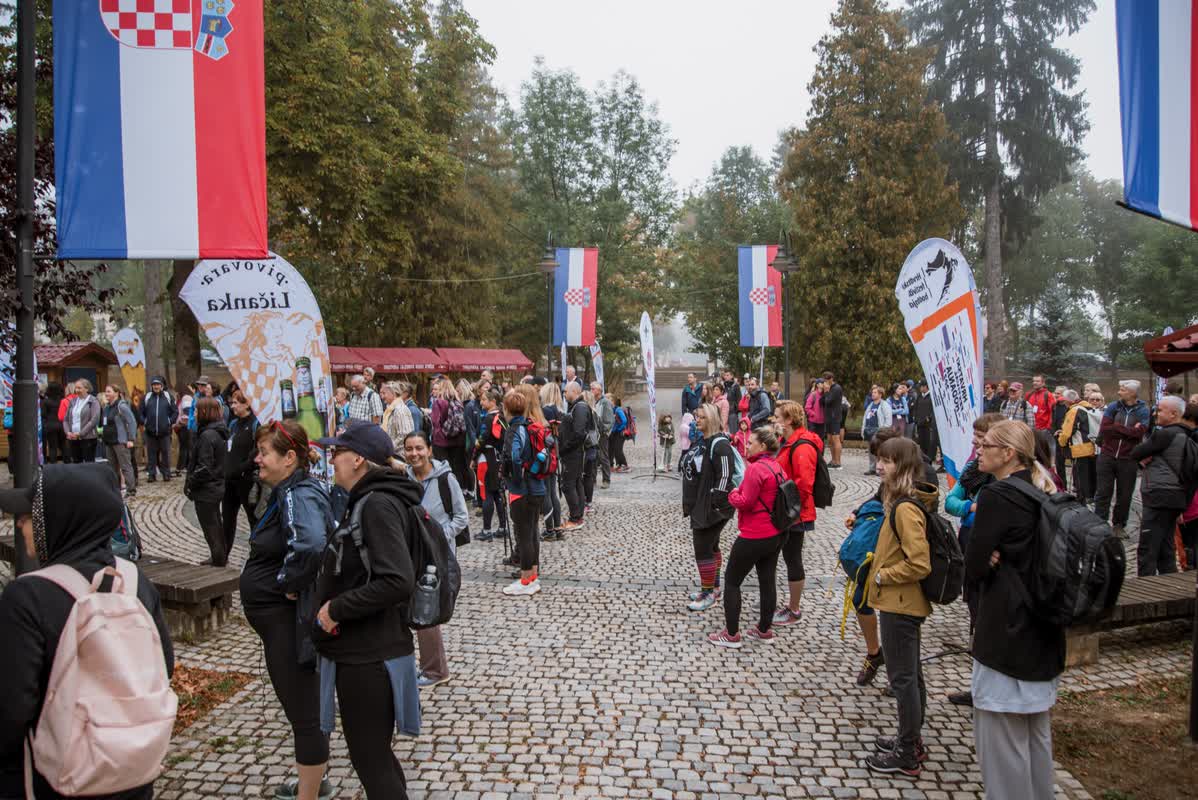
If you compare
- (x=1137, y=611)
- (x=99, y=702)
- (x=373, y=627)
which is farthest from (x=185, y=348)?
(x=1137, y=611)

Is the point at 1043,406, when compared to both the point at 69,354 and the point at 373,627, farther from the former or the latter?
the point at 69,354

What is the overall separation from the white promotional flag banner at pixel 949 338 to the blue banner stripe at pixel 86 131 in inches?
192

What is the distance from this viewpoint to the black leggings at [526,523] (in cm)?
739

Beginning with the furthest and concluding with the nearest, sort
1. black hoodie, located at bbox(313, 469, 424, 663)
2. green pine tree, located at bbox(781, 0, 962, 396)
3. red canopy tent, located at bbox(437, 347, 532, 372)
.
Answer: red canopy tent, located at bbox(437, 347, 532, 372) → green pine tree, located at bbox(781, 0, 962, 396) → black hoodie, located at bbox(313, 469, 424, 663)

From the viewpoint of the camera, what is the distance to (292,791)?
389cm

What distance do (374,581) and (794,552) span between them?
170 inches

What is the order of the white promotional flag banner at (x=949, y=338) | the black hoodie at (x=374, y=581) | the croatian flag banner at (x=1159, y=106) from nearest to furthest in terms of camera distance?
the black hoodie at (x=374, y=581) < the croatian flag banner at (x=1159, y=106) < the white promotional flag banner at (x=949, y=338)

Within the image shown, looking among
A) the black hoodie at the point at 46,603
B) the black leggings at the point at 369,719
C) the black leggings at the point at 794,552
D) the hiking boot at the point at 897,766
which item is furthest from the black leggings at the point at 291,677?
the black leggings at the point at 794,552

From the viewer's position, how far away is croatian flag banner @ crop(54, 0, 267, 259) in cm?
412

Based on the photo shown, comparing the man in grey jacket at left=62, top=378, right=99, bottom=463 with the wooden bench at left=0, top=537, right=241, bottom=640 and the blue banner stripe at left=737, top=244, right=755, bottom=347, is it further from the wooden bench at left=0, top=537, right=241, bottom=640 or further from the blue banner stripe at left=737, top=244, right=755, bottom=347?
the blue banner stripe at left=737, top=244, right=755, bottom=347

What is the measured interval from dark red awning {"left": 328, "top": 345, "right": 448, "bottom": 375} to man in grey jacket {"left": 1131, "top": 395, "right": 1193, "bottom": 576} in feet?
74.9

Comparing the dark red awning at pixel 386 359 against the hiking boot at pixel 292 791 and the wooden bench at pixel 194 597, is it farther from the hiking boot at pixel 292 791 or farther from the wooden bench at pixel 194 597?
the hiking boot at pixel 292 791

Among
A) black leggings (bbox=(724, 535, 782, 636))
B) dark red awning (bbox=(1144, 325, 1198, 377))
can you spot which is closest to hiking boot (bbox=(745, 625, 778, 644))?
black leggings (bbox=(724, 535, 782, 636))

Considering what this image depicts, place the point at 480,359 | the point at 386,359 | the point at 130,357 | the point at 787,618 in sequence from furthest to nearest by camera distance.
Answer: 1. the point at 480,359
2. the point at 386,359
3. the point at 130,357
4. the point at 787,618
